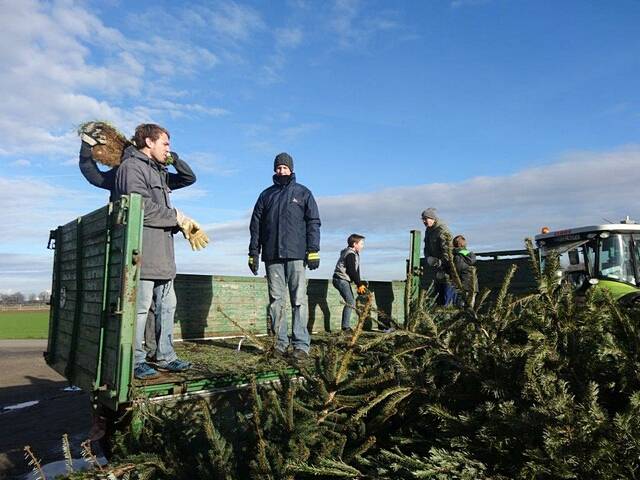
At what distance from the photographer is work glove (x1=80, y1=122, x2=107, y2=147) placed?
484 cm

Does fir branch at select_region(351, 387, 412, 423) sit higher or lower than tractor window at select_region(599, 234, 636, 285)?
lower

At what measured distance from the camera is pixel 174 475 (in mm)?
2404

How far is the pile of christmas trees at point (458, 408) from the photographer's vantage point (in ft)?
5.38

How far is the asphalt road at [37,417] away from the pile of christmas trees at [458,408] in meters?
3.49

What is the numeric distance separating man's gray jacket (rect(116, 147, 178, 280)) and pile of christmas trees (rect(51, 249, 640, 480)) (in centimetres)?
156

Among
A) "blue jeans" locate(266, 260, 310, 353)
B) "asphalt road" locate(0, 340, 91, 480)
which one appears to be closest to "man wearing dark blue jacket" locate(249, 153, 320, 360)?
"blue jeans" locate(266, 260, 310, 353)

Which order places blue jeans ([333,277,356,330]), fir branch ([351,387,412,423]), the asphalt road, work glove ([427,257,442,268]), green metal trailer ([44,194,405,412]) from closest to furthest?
fir branch ([351,387,412,423]) → green metal trailer ([44,194,405,412]) → the asphalt road → blue jeans ([333,277,356,330]) → work glove ([427,257,442,268])

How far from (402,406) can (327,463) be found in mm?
420

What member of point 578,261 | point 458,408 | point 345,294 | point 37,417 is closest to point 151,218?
point 458,408

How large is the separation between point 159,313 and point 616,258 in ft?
22.0

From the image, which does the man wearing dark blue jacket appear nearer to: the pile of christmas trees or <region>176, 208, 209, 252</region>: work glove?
<region>176, 208, 209, 252</region>: work glove

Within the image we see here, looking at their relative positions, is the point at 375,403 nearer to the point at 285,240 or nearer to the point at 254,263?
the point at 285,240

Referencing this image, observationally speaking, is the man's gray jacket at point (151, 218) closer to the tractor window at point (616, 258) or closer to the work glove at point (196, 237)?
the work glove at point (196, 237)

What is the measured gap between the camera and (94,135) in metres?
4.85
